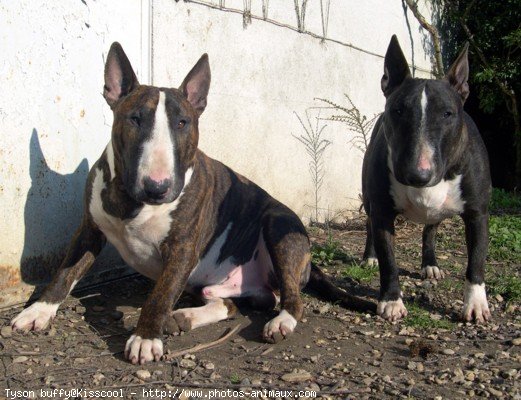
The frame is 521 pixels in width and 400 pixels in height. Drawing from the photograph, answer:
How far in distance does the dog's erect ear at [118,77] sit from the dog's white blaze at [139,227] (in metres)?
0.41

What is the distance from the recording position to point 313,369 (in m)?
3.18

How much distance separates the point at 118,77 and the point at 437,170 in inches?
68.7

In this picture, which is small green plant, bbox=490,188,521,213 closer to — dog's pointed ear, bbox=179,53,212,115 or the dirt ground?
the dirt ground

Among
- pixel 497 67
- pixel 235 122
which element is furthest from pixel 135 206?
pixel 497 67

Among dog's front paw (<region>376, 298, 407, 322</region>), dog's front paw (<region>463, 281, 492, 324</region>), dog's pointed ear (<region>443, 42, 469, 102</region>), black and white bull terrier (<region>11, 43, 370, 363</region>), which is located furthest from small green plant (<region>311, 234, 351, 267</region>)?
dog's pointed ear (<region>443, 42, 469, 102</region>)

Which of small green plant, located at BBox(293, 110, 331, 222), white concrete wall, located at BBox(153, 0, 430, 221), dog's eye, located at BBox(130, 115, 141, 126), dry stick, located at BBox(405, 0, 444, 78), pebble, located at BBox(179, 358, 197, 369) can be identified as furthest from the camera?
dry stick, located at BBox(405, 0, 444, 78)

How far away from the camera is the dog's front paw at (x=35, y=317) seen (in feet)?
11.3

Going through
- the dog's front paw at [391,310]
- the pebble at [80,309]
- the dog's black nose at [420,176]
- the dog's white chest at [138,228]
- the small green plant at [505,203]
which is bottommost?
the pebble at [80,309]

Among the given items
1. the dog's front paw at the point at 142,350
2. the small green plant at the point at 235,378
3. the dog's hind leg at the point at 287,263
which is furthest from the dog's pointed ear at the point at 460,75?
the dog's front paw at the point at 142,350

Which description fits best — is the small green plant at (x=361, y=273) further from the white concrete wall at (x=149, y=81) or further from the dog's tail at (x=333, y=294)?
the white concrete wall at (x=149, y=81)

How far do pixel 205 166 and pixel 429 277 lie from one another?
6.46 ft

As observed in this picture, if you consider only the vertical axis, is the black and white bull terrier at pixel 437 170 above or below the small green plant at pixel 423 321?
above

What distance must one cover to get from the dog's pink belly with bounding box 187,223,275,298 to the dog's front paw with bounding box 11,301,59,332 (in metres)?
0.83

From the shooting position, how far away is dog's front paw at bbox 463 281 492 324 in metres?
3.93
